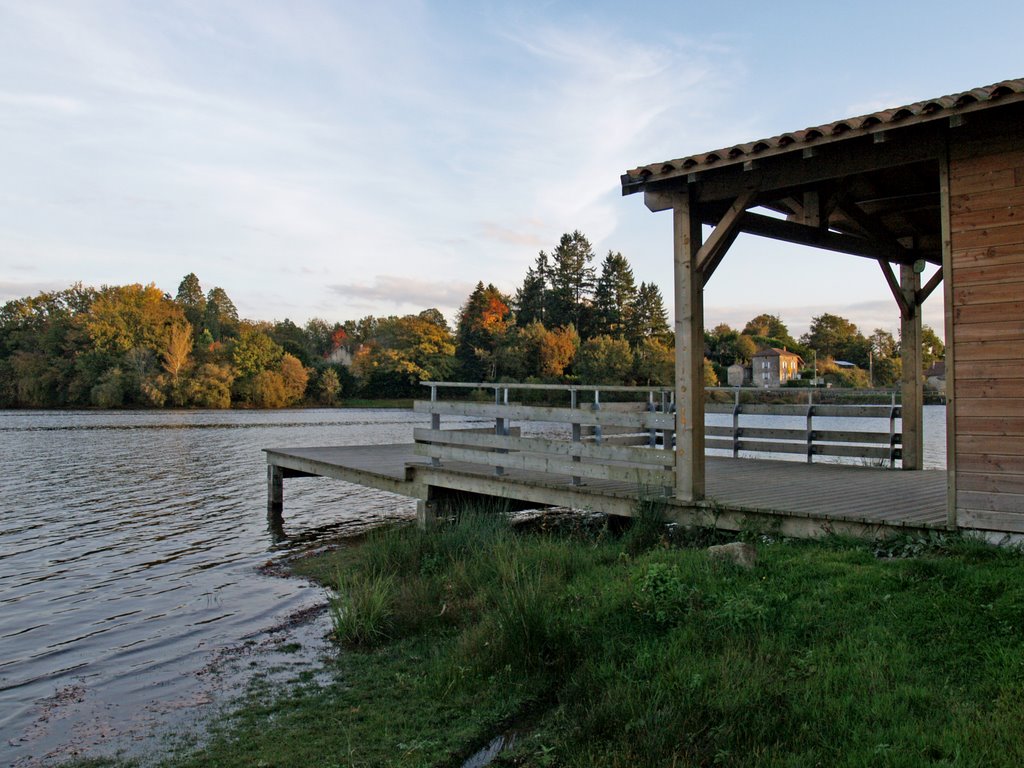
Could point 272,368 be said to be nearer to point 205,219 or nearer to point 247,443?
point 205,219

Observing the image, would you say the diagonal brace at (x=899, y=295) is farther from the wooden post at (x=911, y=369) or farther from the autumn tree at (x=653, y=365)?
the autumn tree at (x=653, y=365)

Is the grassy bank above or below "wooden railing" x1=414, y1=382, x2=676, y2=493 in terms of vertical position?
below

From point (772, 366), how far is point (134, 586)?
9103cm

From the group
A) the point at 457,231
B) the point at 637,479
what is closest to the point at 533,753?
the point at 637,479

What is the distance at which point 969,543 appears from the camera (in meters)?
5.40

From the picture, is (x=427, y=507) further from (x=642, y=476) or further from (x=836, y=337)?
(x=836, y=337)

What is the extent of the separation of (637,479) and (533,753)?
14.8 ft

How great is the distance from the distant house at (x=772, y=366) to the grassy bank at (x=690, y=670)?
8927 centimetres

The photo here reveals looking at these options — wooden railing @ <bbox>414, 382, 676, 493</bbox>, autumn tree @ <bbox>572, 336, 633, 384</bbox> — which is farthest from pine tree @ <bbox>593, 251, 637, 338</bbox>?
wooden railing @ <bbox>414, 382, 676, 493</bbox>

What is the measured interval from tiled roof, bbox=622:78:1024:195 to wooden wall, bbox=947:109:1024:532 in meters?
0.39

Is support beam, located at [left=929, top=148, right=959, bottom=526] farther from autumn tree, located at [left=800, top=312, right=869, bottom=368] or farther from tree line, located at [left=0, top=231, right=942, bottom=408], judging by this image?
autumn tree, located at [left=800, top=312, right=869, bottom=368]

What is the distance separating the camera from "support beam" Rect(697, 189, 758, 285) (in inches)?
270

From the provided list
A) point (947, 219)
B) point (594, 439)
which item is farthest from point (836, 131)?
point (594, 439)

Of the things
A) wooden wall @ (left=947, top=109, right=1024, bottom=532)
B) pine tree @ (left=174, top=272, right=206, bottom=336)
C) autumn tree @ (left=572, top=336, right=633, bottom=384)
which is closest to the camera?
wooden wall @ (left=947, top=109, right=1024, bottom=532)
